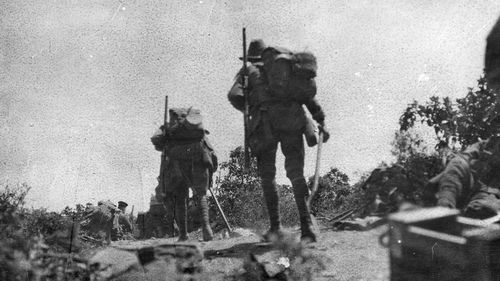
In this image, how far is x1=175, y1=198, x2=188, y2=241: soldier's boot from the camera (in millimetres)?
6969

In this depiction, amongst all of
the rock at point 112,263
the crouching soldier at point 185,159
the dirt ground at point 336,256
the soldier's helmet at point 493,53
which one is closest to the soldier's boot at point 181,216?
the crouching soldier at point 185,159

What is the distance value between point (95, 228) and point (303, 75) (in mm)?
9546

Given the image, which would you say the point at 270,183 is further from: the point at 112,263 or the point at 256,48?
the point at 112,263

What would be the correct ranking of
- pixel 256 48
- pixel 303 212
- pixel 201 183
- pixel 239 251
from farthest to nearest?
pixel 201 183, pixel 256 48, pixel 303 212, pixel 239 251

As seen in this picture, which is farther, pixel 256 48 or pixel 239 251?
pixel 256 48

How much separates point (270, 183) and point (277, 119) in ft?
2.71

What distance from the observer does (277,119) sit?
5500mm

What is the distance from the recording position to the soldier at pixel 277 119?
5.41 meters

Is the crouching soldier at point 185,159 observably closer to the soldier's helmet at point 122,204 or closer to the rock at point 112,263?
the rock at point 112,263

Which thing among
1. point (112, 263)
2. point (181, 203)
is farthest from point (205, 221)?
point (112, 263)

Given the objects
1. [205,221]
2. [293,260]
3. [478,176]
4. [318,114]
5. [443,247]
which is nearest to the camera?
[443,247]

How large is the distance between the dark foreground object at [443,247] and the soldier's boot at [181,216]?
5069 mm

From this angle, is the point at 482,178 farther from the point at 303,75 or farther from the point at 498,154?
the point at 303,75

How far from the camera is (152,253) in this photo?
4168 mm
